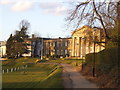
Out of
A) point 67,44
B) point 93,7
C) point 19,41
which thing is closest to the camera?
point 93,7

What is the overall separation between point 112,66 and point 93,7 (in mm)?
9160

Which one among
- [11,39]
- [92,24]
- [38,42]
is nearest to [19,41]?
[11,39]

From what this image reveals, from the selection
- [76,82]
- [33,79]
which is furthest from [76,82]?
[33,79]

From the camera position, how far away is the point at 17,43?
286ft

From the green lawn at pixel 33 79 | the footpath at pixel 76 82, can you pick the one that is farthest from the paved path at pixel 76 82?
the green lawn at pixel 33 79

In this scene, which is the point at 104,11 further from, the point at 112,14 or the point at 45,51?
the point at 45,51

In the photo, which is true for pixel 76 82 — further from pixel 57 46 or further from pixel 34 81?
pixel 57 46

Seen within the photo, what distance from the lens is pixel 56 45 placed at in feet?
368

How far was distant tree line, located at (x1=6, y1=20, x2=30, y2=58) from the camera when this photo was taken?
88062mm

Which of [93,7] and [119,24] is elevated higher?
[93,7]

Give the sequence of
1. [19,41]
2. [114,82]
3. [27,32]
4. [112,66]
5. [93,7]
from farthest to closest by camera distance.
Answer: [27,32]
[19,41]
[93,7]
[112,66]
[114,82]

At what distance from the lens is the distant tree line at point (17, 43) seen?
289 ft

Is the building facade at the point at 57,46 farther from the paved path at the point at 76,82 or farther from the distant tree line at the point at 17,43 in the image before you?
the paved path at the point at 76,82

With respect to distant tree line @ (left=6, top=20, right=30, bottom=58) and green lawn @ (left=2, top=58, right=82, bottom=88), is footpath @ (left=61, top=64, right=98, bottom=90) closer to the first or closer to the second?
green lawn @ (left=2, top=58, right=82, bottom=88)
